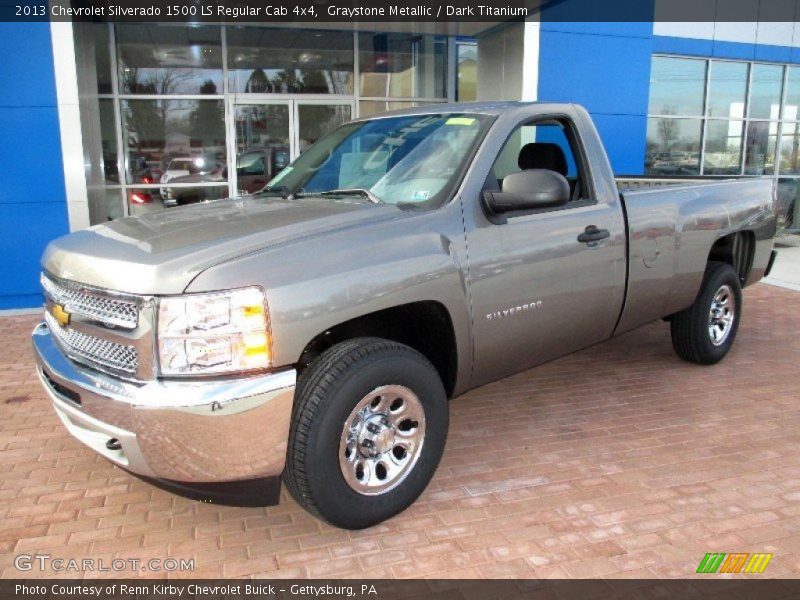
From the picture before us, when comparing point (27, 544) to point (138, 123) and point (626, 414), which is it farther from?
point (138, 123)

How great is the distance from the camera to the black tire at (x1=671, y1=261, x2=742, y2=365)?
5551mm

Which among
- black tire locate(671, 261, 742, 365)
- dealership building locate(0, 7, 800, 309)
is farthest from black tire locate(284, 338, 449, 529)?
dealership building locate(0, 7, 800, 309)

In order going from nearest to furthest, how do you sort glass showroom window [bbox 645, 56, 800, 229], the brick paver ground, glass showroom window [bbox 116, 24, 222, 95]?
1. the brick paver ground
2. glass showroom window [bbox 116, 24, 222, 95]
3. glass showroom window [bbox 645, 56, 800, 229]

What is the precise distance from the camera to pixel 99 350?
3.03 meters

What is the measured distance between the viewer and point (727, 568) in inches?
119

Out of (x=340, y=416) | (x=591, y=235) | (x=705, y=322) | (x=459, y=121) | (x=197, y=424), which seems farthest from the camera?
(x=705, y=322)

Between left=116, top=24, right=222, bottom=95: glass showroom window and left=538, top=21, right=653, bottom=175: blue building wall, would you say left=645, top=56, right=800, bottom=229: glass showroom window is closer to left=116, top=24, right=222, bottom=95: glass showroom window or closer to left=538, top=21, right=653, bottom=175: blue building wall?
left=538, top=21, right=653, bottom=175: blue building wall

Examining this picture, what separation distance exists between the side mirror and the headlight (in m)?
1.45

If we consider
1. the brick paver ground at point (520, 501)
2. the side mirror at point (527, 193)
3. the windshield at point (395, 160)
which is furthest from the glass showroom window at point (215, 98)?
the side mirror at point (527, 193)

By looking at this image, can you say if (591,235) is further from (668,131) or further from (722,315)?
(668,131)

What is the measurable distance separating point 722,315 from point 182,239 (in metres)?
4.74

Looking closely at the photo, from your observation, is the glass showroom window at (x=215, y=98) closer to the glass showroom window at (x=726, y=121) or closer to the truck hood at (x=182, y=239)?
the glass showroom window at (x=726, y=121)

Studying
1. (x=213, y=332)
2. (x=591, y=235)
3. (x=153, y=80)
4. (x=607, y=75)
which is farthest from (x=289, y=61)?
(x=213, y=332)
